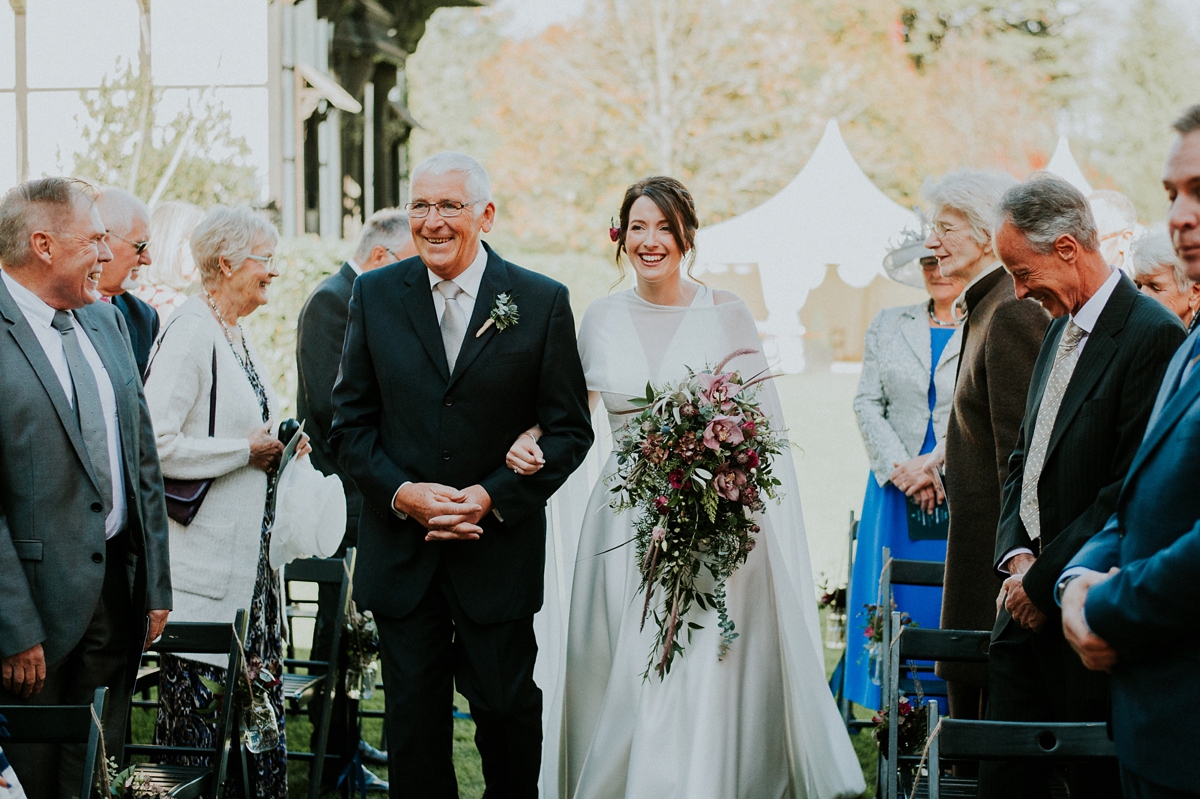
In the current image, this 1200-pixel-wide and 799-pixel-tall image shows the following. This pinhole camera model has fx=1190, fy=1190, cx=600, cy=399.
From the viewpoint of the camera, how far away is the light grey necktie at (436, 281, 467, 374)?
4.62m

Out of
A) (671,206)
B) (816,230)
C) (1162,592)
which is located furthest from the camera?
(816,230)

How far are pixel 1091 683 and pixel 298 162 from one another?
14.1m

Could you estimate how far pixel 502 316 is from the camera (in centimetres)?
455

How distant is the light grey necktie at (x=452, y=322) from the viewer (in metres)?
4.62

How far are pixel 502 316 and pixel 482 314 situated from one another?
0.09 metres

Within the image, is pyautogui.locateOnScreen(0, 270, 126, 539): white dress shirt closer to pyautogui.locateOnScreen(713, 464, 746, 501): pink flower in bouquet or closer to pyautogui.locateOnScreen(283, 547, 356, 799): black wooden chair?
pyautogui.locateOnScreen(283, 547, 356, 799): black wooden chair

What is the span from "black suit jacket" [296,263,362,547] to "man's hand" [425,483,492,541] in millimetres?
1934

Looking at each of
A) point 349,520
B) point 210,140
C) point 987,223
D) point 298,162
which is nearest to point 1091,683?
point 987,223

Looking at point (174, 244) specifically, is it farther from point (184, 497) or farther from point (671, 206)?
point (671, 206)

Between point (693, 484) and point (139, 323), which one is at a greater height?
point (139, 323)

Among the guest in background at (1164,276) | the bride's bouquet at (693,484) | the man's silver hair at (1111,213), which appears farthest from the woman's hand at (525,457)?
the man's silver hair at (1111,213)

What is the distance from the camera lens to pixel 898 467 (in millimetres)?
6199

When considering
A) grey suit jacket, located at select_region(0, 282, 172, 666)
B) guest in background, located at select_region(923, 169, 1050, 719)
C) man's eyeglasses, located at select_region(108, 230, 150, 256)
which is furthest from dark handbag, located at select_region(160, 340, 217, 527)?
guest in background, located at select_region(923, 169, 1050, 719)

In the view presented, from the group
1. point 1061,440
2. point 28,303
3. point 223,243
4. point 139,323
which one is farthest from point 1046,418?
point 139,323
